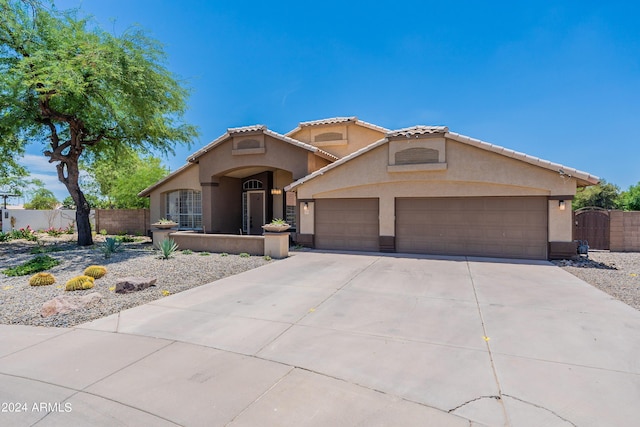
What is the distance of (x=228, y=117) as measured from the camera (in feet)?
95.5

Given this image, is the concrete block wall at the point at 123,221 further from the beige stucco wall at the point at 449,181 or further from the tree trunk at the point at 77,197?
the beige stucco wall at the point at 449,181

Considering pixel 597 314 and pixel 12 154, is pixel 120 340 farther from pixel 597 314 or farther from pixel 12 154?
pixel 12 154

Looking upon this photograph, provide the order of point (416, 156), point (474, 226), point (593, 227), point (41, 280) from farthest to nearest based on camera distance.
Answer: point (593, 227) < point (416, 156) < point (474, 226) < point (41, 280)

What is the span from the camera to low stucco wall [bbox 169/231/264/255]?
1339 cm

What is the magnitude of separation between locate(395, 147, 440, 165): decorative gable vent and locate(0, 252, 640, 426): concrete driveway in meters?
6.93

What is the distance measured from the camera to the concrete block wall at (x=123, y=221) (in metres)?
22.4

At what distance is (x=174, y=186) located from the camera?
1983cm

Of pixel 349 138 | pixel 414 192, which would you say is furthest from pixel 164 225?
pixel 414 192

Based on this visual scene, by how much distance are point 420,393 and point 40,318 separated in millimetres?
6659

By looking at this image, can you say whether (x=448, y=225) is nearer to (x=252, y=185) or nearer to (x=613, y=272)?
(x=613, y=272)

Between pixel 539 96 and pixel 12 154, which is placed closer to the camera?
pixel 539 96

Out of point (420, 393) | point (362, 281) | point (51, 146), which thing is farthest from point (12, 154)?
point (420, 393)

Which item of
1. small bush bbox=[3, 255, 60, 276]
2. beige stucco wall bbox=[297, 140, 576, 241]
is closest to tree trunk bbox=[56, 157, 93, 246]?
small bush bbox=[3, 255, 60, 276]

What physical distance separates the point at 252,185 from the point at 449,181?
11.7 m
